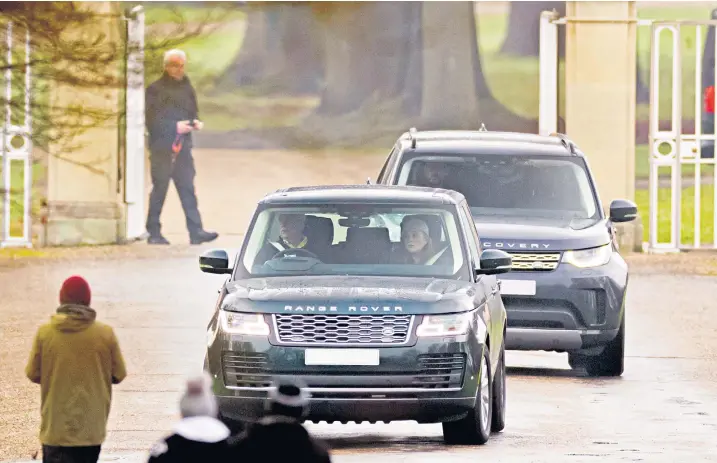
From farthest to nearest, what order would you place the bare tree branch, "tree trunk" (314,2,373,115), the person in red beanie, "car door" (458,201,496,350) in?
"tree trunk" (314,2,373,115), the bare tree branch, "car door" (458,201,496,350), the person in red beanie

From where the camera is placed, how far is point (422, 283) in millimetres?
13164

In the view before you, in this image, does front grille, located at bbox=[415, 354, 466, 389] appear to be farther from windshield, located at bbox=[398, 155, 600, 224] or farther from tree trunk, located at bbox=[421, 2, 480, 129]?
tree trunk, located at bbox=[421, 2, 480, 129]

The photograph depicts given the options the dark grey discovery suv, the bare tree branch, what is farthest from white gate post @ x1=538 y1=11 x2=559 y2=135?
the dark grey discovery suv

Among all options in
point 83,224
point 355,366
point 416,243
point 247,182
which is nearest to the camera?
point 355,366

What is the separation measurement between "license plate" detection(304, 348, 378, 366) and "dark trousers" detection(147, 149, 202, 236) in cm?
1792

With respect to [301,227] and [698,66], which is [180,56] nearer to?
[698,66]

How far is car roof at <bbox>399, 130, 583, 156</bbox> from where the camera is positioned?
17734 mm

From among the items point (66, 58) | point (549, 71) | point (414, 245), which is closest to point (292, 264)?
point (414, 245)

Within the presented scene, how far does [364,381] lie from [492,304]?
137cm

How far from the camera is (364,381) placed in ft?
40.8

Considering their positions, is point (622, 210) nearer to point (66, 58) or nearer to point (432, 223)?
point (432, 223)

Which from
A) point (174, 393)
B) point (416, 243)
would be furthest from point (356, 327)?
point (174, 393)

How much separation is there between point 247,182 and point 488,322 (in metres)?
22.5

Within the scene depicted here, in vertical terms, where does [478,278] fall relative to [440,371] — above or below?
above
